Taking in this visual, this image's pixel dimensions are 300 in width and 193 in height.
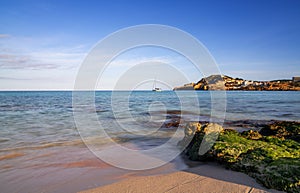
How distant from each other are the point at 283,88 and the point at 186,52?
331 ft

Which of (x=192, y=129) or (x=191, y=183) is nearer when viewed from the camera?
(x=191, y=183)

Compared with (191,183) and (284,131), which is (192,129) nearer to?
(191,183)

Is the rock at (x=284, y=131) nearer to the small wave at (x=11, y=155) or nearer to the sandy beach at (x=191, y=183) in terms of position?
the sandy beach at (x=191, y=183)

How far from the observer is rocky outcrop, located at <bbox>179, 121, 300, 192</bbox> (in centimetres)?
374

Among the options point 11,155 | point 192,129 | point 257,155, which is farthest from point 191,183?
point 11,155

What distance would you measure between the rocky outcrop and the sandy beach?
245 millimetres

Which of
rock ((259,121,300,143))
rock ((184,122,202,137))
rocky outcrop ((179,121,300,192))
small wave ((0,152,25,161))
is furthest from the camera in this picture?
rock ((259,121,300,143))

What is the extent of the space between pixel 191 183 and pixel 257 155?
6.19 feet

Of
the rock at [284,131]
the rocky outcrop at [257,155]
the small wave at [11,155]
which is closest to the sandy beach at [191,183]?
the rocky outcrop at [257,155]

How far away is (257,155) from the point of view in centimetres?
484

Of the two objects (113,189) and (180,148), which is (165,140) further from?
(113,189)

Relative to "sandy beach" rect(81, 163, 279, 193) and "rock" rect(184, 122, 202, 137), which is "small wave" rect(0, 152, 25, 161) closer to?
"sandy beach" rect(81, 163, 279, 193)

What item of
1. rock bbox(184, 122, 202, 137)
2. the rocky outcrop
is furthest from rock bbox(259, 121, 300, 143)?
Result: rock bbox(184, 122, 202, 137)

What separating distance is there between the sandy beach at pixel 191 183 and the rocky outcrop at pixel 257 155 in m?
0.24
